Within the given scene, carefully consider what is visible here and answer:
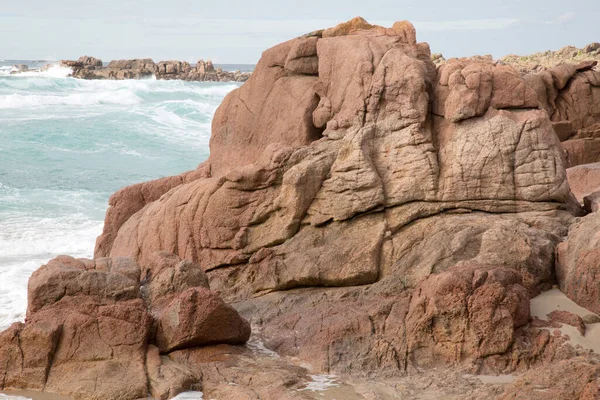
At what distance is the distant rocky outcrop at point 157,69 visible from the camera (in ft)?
273

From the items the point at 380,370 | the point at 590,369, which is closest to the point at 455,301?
the point at 380,370

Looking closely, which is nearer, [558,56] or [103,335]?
[103,335]

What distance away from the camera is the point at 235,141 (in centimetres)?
1183

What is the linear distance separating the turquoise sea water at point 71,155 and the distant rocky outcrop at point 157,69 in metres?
→ 25.7

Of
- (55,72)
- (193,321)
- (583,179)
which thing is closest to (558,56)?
(583,179)

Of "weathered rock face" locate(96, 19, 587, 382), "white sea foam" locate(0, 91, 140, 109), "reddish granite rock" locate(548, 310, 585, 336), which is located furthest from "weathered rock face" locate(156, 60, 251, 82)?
"reddish granite rock" locate(548, 310, 585, 336)

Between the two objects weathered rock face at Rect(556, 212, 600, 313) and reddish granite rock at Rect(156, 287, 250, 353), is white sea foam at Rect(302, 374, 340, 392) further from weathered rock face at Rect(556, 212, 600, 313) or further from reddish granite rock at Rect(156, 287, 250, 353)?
weathered rock face at Rect(556, 212, 600, 313)

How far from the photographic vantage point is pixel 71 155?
30609 mm

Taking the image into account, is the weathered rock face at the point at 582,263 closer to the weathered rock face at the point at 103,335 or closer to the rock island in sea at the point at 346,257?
the rock island in sea at the point at 346,257

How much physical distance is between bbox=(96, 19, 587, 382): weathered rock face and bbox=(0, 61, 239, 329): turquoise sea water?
3.76m

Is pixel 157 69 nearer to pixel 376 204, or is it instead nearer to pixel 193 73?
pixel 193 73

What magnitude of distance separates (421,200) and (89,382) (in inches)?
175

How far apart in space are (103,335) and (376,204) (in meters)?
3.59

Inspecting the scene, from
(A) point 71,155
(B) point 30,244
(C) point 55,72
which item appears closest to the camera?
(B) point 30,244
